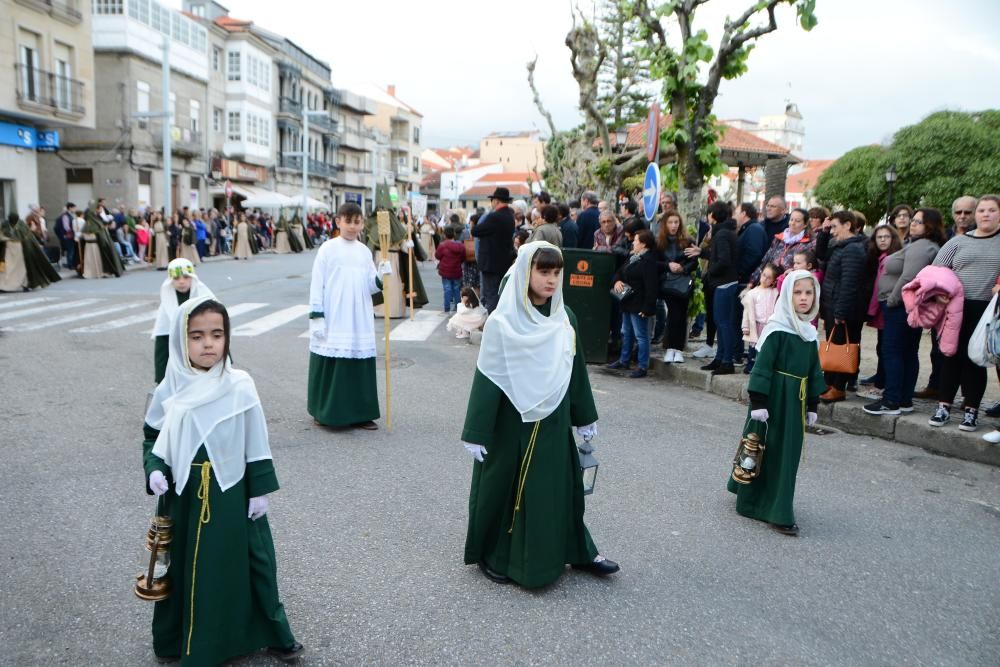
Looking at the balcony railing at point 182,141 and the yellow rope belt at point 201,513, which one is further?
the balcony railing at point 182,141

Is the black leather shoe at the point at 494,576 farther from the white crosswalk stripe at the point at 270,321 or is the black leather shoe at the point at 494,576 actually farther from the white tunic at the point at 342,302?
the white crosswalk stripe at the point at 270,321

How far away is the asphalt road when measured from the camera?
A: 135 inches

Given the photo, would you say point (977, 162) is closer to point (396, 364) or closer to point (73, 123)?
point (396, 364)

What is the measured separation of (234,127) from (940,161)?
119 ft

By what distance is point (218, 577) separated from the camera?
2998 mm

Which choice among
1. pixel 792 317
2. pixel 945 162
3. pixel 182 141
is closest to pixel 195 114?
pixel 182 141

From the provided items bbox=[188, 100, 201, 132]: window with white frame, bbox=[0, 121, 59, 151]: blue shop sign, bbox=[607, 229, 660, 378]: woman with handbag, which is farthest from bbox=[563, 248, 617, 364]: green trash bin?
bbox=[188, 100, 201, 132]: window with white frame

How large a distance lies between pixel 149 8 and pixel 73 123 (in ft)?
30.9

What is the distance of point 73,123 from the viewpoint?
27422 mm

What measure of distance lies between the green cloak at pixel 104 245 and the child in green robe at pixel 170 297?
52.0 ft

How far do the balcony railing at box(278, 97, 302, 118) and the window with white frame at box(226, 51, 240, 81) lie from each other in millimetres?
7643

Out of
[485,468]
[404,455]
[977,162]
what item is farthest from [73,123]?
[977,162]

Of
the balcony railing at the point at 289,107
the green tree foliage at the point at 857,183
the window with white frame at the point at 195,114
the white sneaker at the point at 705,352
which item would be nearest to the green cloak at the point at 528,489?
the white sneaker at the point at 705,352

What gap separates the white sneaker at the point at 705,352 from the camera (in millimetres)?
9844
